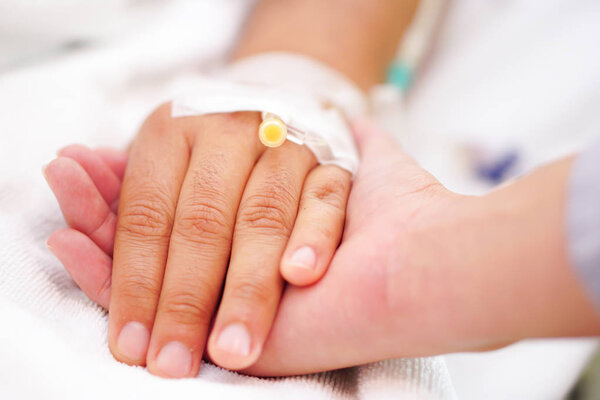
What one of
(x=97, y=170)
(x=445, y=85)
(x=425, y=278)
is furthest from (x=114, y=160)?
(x=445, y=85)

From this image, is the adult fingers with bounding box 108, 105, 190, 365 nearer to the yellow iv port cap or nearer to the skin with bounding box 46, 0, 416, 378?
the skin with bounding box 46, 0, 416, 378

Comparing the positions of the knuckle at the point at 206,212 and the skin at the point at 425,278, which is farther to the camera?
the knuckle at the point at 206,212

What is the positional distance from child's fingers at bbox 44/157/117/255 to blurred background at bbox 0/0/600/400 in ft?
0.56

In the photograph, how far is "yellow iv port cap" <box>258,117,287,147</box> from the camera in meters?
0.69

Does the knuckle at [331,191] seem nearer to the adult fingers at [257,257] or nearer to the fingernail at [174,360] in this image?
the adult fingers at [257,257]

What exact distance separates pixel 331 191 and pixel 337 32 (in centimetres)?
63

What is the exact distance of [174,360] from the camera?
1.75ft

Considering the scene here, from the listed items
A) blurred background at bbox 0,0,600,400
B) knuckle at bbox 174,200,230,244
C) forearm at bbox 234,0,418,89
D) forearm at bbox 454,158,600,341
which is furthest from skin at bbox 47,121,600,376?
forearm at bbox 234,0,418,89

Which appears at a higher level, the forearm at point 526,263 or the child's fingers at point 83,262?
the forearm at point 526,263

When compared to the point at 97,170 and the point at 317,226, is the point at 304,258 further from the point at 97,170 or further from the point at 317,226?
the point at 97,170

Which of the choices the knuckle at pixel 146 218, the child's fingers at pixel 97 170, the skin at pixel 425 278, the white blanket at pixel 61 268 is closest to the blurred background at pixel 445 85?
the white blanket at pixel 61 268

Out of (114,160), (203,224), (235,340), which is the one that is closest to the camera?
(235,340)

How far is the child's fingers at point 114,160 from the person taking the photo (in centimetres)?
75

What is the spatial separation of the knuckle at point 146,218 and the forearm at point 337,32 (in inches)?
22.5
